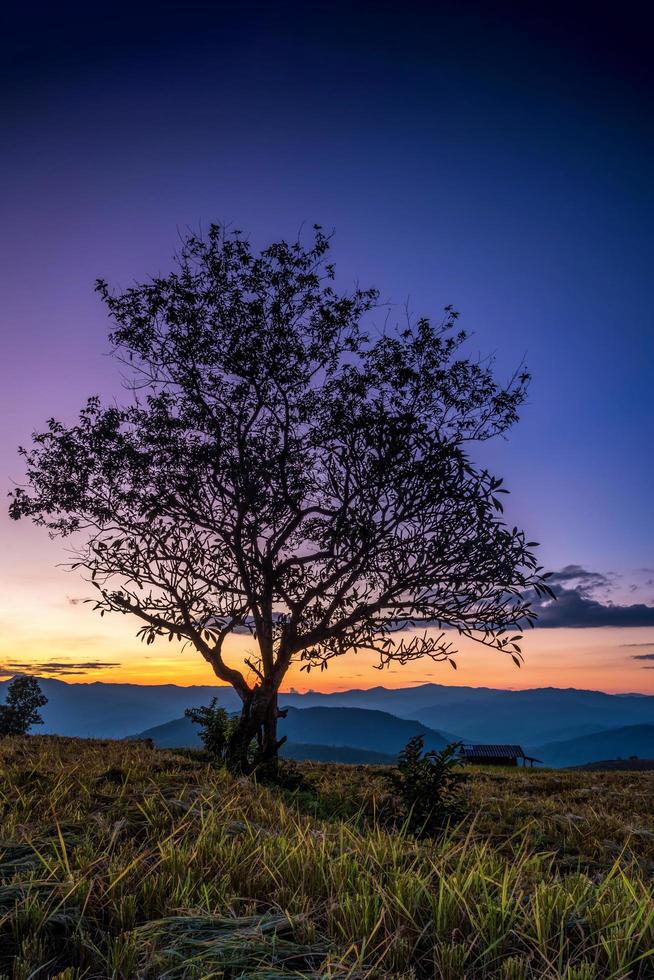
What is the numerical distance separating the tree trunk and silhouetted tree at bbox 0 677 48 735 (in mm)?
41368

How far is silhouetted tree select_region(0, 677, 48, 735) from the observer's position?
1922 inches

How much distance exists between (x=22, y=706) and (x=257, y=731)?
42462 mm

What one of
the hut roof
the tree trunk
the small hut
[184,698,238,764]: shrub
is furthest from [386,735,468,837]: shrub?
the hut roof

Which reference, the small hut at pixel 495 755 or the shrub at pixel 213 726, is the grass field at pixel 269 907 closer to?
the shrub at pixel 213 726

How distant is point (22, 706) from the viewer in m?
49.8

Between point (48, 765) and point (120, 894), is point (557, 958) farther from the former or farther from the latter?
point (48, 765)

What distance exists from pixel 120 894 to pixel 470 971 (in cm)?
246

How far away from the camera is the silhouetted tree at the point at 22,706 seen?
48812 millimetres

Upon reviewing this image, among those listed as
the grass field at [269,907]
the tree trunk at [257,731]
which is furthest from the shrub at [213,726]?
the grass field at [269,907]

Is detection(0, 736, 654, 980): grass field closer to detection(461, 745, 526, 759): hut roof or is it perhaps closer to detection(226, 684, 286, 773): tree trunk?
detection(226, 684, 286, 773): tree trunk

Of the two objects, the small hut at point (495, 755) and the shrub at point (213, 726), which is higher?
the shrub at point (213, 726)

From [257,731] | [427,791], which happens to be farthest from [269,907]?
[257,731]

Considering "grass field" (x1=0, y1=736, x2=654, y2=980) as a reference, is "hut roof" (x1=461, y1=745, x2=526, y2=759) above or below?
below

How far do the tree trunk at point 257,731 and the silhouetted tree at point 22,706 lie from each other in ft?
136
